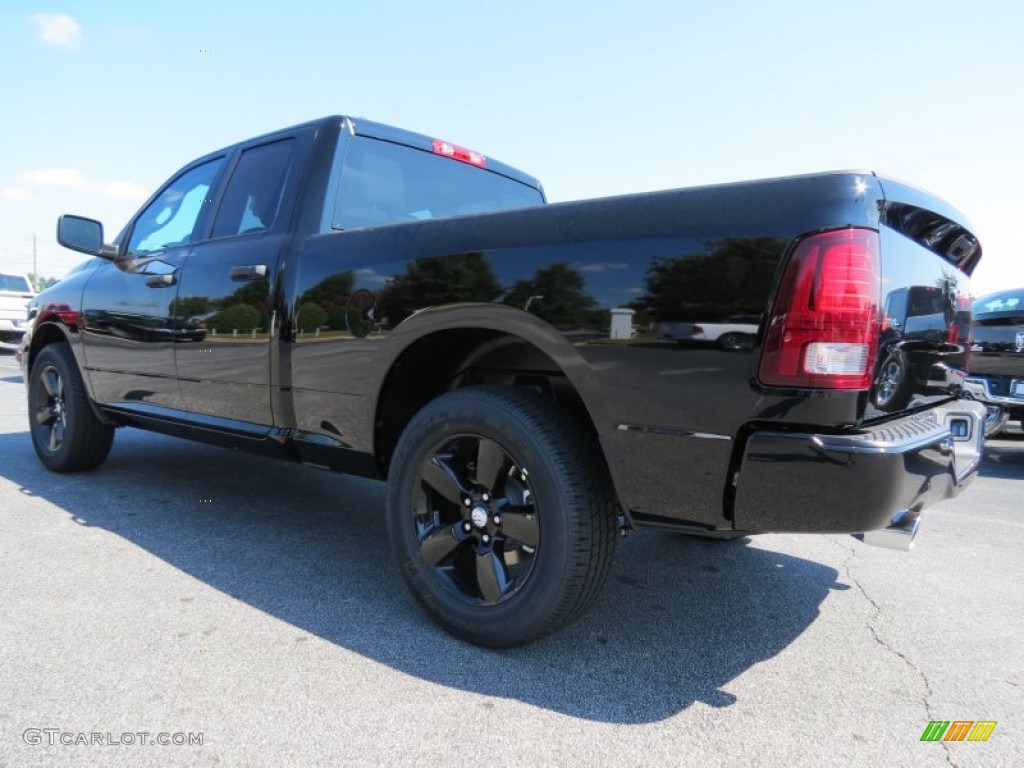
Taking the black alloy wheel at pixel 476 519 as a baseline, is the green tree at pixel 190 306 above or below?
above

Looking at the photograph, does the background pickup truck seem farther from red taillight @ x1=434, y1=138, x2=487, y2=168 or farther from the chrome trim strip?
red taillight @ x1=434, y1=138, x2=487, y2=168

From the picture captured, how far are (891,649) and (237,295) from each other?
294 cm

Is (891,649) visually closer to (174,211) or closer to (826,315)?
(826,315)

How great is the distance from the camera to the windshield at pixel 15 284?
635 inches

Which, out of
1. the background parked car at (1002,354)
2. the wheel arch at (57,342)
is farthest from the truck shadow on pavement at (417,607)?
the background parked car at (1002,354)

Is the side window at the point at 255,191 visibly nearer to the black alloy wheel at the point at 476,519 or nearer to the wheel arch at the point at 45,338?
the black alloy wheel at the point at 476,519

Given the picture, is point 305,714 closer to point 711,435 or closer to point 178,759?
point 178,759

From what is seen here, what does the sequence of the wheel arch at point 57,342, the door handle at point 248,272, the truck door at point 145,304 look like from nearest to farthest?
the door handle at point 248,272
the truck door at point 145,304
the wheel arch at point 57,342

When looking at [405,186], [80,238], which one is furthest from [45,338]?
[405,186]

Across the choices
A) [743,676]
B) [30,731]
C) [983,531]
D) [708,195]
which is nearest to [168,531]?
[30,731]

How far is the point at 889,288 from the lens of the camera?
1.80 meters

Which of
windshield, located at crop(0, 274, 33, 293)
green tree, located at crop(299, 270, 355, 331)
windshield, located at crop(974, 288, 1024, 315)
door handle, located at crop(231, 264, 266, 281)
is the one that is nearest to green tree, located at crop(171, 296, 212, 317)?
door handle, located at crop(231, 264, 266, 281)

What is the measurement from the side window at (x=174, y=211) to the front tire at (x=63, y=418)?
3.16ft

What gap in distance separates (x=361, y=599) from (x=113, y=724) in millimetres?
964
